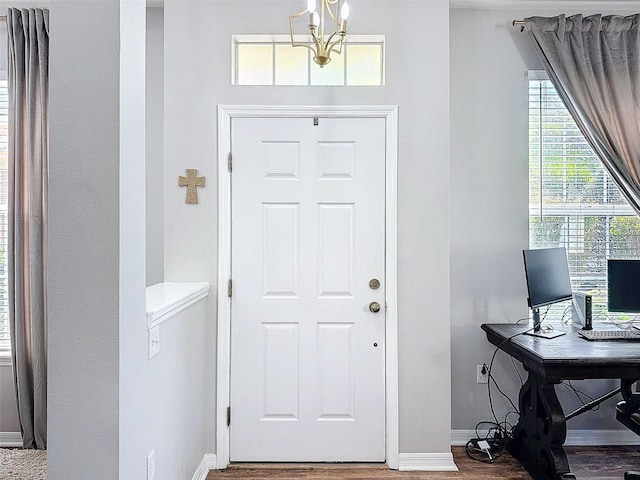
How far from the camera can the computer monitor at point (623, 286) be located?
9.23ft

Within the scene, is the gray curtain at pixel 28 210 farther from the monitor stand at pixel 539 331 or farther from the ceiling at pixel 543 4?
the monitor stand at pixel 539 331

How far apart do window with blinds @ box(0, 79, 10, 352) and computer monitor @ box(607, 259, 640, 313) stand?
3.78 m


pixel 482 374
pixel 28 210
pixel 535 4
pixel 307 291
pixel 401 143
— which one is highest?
pixel 535 4

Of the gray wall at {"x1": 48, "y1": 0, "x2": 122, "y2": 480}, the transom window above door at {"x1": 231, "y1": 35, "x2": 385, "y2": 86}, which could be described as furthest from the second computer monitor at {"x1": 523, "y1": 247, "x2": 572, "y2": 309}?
the gray wall at {"x1": 48, "y1": 0, "x2": 122, "y2": 480}

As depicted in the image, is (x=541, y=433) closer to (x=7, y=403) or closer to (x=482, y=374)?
(x=482, y=374)

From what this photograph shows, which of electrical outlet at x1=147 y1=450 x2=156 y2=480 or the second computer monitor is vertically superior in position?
the second computer monitor

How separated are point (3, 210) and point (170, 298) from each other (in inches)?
72.1

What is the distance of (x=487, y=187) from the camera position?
3141 millimetres

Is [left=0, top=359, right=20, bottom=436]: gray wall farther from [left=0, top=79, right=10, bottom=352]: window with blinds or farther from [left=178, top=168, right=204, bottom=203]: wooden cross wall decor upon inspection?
[left=178, top=168, right=204, bottom=203]: wooden cross wall decor

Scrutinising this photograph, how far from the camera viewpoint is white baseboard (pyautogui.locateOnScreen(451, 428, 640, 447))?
3113mm

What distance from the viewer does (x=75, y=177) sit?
1468 mm

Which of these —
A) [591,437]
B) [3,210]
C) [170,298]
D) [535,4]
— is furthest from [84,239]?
[591,437]

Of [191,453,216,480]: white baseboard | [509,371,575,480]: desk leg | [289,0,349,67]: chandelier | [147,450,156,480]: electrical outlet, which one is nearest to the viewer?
[147,450,156,480]: electrical outlet

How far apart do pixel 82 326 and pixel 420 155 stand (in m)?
2.00
